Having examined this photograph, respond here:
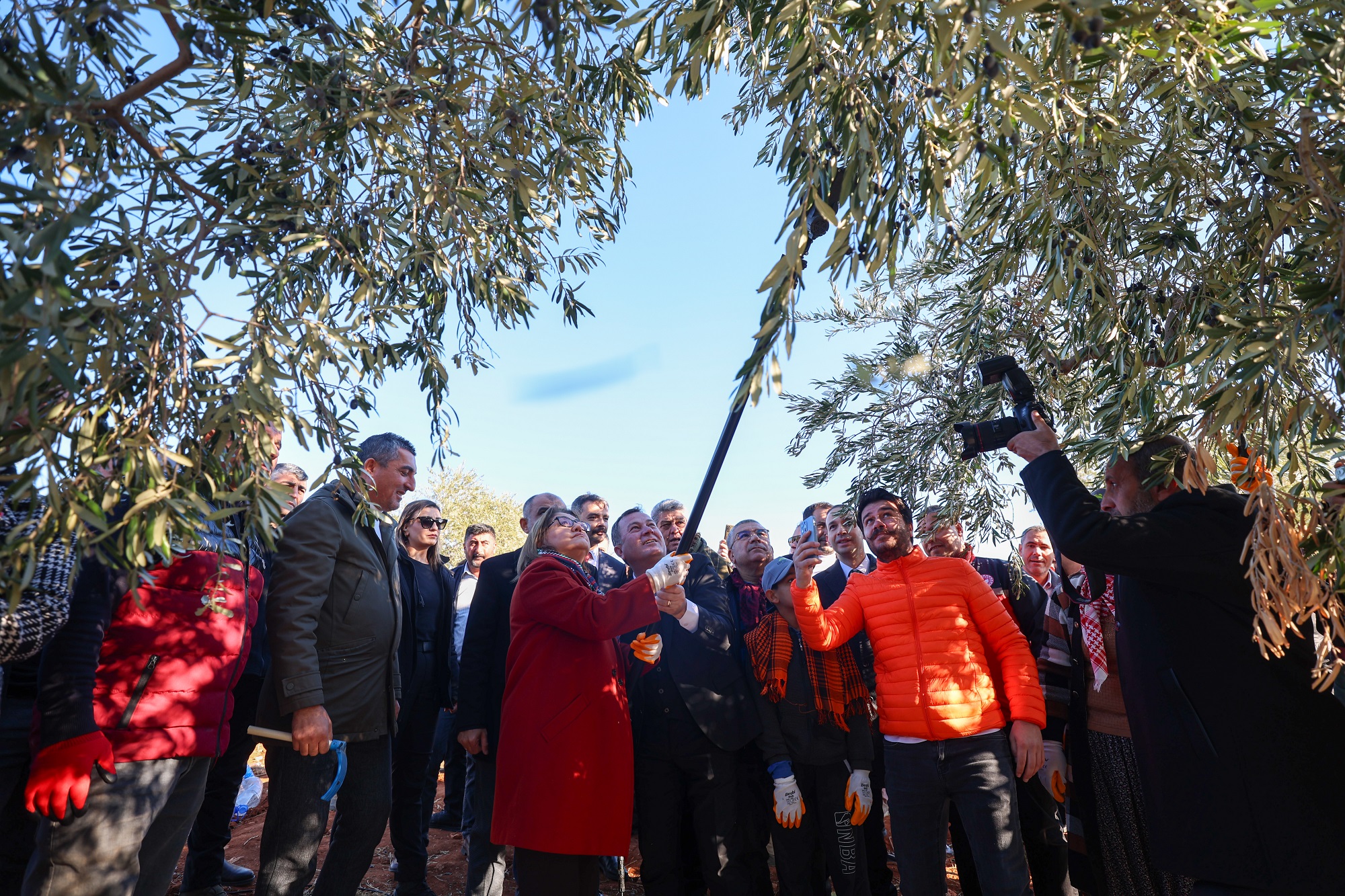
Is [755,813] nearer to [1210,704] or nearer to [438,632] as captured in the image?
[438,632]

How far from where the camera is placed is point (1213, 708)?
111 inches

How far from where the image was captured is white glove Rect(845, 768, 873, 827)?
438 centimetres

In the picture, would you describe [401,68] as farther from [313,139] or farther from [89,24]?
[89,24]

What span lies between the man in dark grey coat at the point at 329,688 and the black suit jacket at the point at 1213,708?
2951 millimetres

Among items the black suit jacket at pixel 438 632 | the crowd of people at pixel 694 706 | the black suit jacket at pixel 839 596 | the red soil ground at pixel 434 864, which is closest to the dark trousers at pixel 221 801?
the crowd of people at pixel 694 706

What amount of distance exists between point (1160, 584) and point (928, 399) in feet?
10.8

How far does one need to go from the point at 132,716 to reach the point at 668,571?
2251mm

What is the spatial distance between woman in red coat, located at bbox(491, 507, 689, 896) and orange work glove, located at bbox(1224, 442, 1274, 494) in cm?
233

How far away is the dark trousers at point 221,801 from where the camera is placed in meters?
4.62

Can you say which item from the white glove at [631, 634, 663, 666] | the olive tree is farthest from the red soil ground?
the olive tree

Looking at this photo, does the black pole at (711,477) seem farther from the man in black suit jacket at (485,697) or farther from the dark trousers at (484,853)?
the dark trousers at (484,853)

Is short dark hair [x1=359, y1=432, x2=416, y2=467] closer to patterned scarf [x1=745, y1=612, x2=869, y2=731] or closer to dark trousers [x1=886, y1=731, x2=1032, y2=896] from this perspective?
patterned scarf [x1=745, y1=612, x2=869, y2=731]

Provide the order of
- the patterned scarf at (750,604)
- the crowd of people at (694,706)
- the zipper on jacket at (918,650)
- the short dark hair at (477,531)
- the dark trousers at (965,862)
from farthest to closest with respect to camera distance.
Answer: the short dark hair at (477,531), the patterned scarf at (750,604), the dark trousers at (965,862), the zipper on jacket at (918,650), the crowd of people at (694,706)

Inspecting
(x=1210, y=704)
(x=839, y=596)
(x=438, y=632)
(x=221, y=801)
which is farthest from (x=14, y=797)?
(x=1210, y=704)
